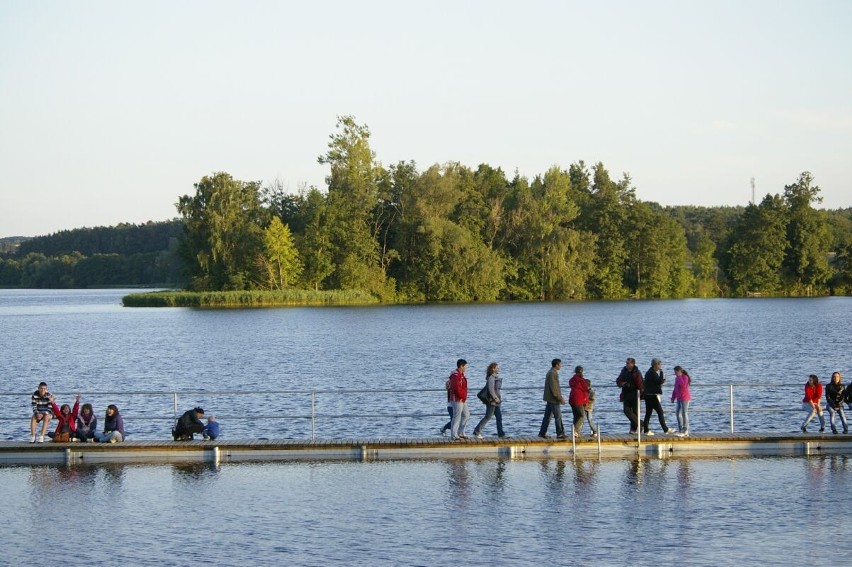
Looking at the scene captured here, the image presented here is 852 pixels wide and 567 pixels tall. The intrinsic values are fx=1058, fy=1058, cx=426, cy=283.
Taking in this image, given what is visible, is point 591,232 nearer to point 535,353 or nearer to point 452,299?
point 452,299

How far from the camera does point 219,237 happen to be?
124250mm

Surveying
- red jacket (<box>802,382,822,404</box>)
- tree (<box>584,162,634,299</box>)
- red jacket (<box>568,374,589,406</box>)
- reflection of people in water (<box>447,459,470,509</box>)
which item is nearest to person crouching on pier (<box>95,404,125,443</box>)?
reflection of people in water (<box>447,459,470,509</box>)

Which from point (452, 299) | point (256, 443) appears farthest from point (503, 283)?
point (256, 443)

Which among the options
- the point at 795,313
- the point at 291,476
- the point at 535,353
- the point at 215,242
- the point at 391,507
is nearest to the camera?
the point at 391,507

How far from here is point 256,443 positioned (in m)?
24.6

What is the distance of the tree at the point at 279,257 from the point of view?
123 meters

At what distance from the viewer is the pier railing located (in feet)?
106

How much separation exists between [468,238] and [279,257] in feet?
75.4

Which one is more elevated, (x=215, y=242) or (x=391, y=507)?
(x=215, y=242)

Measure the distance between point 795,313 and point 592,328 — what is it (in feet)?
105

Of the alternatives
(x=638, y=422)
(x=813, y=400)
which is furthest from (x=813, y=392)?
(x=638, y=422)

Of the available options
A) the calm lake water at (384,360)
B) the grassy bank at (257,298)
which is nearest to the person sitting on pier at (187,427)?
the calm lake water at (384,360)

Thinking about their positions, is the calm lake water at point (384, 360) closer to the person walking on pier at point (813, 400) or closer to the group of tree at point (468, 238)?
the person walking on pier at point (813, 400)

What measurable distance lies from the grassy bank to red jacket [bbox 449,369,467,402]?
100 meters
